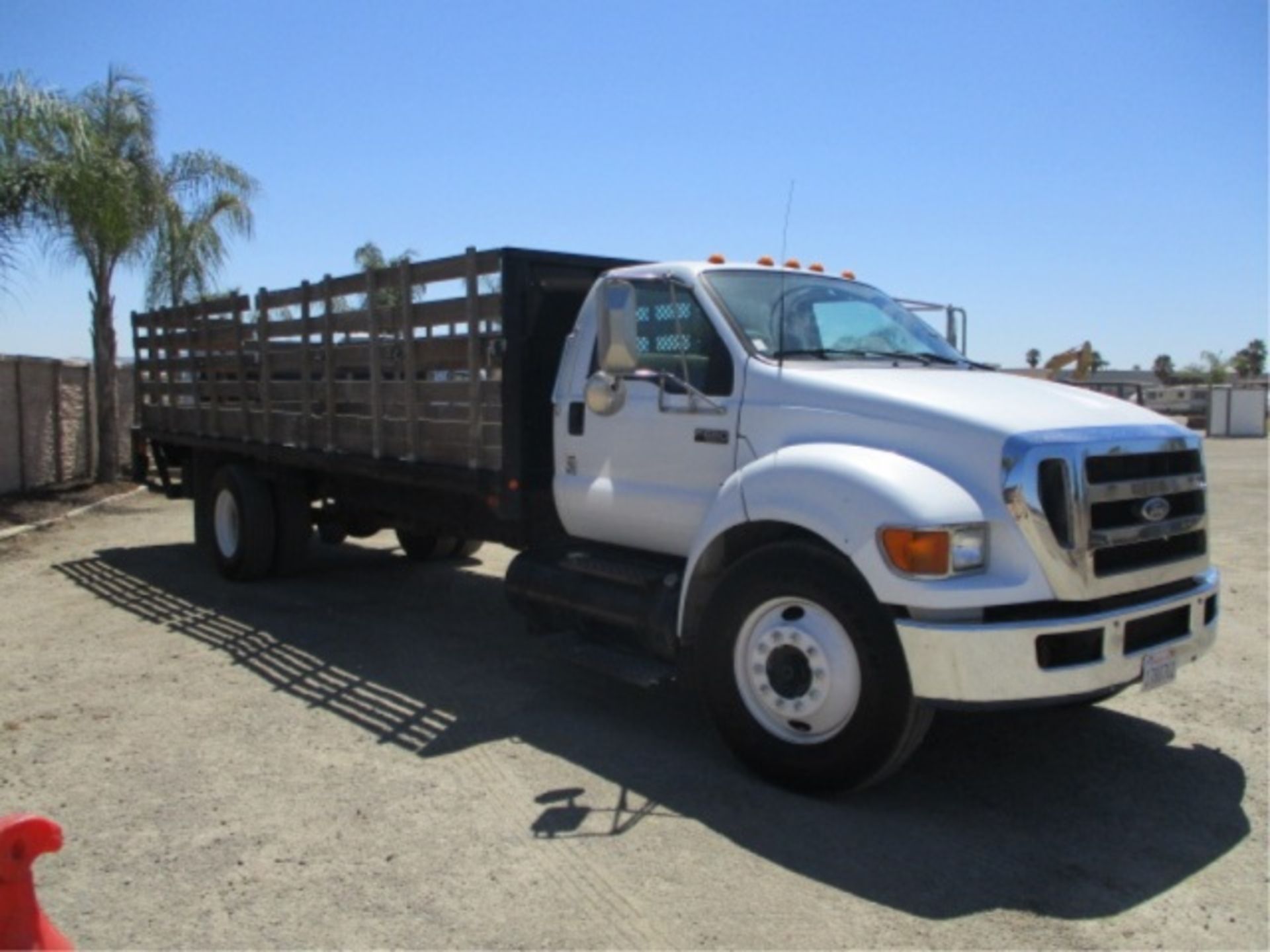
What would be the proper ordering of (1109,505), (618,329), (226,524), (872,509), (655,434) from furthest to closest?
(226,524) < (655,434) < (618,329) < (1109,505) < (872,509)

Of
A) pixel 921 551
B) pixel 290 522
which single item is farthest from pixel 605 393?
pixel 290 522

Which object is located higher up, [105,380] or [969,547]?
[105,380]

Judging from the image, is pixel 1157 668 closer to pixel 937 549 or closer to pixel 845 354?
pixel 937 549

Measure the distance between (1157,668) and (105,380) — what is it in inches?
631

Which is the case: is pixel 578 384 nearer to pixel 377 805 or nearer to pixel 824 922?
pixel 377 805

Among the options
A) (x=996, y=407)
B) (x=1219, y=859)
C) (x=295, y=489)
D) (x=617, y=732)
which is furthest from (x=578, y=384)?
(x=295, y=489)

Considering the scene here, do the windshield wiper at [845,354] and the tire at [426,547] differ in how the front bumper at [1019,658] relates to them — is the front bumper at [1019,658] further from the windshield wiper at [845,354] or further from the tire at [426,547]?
the tire at [426,547]

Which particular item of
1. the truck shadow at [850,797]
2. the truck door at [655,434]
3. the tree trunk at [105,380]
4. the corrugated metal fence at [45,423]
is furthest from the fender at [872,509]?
the tree trunk at [105,380]

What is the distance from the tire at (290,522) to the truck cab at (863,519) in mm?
4104

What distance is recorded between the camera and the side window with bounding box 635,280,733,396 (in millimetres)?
4887

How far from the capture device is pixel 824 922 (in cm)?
330

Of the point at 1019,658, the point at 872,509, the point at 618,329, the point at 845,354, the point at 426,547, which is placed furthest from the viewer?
the point at 426,547

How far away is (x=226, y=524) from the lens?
9.05 meters

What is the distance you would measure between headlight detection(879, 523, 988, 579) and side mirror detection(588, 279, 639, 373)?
4.84 ft
